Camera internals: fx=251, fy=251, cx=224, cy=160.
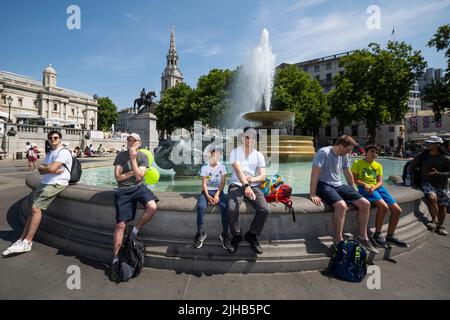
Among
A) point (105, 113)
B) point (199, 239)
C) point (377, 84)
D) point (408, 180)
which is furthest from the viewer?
point (105, 113)

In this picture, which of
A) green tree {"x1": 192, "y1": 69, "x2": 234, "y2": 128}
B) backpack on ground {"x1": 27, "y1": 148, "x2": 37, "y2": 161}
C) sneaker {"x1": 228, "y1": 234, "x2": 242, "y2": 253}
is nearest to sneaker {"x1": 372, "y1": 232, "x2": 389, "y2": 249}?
sneaker {"x1": 228, "y1": 234, "x2": 242, "y2": 253}

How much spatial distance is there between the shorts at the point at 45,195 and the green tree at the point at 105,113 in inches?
3513

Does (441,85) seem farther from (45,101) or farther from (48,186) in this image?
(45,101)

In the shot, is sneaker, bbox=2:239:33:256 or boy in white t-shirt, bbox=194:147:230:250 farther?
sneaker, bbox=2:239:33:256

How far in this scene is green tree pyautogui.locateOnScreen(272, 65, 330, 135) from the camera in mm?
32656

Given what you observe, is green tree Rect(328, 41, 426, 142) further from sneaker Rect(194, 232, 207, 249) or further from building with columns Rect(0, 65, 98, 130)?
building with columns Rect(0, 65, 98, 130)

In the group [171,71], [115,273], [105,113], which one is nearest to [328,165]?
[115,273]

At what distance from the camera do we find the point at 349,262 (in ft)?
10.0

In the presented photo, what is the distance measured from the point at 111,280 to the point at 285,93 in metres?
32.7

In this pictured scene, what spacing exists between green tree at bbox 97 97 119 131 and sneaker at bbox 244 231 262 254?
9129cm

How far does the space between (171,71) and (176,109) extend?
220ft

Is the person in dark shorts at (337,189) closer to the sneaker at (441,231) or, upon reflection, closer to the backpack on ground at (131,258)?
the sneaker at (441,231)

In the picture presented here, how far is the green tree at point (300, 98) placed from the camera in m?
32.7

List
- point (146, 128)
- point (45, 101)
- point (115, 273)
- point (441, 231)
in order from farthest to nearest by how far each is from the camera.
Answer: point (45, 101) → point (146, 128) → point (441, 231) → point (115, 273)
